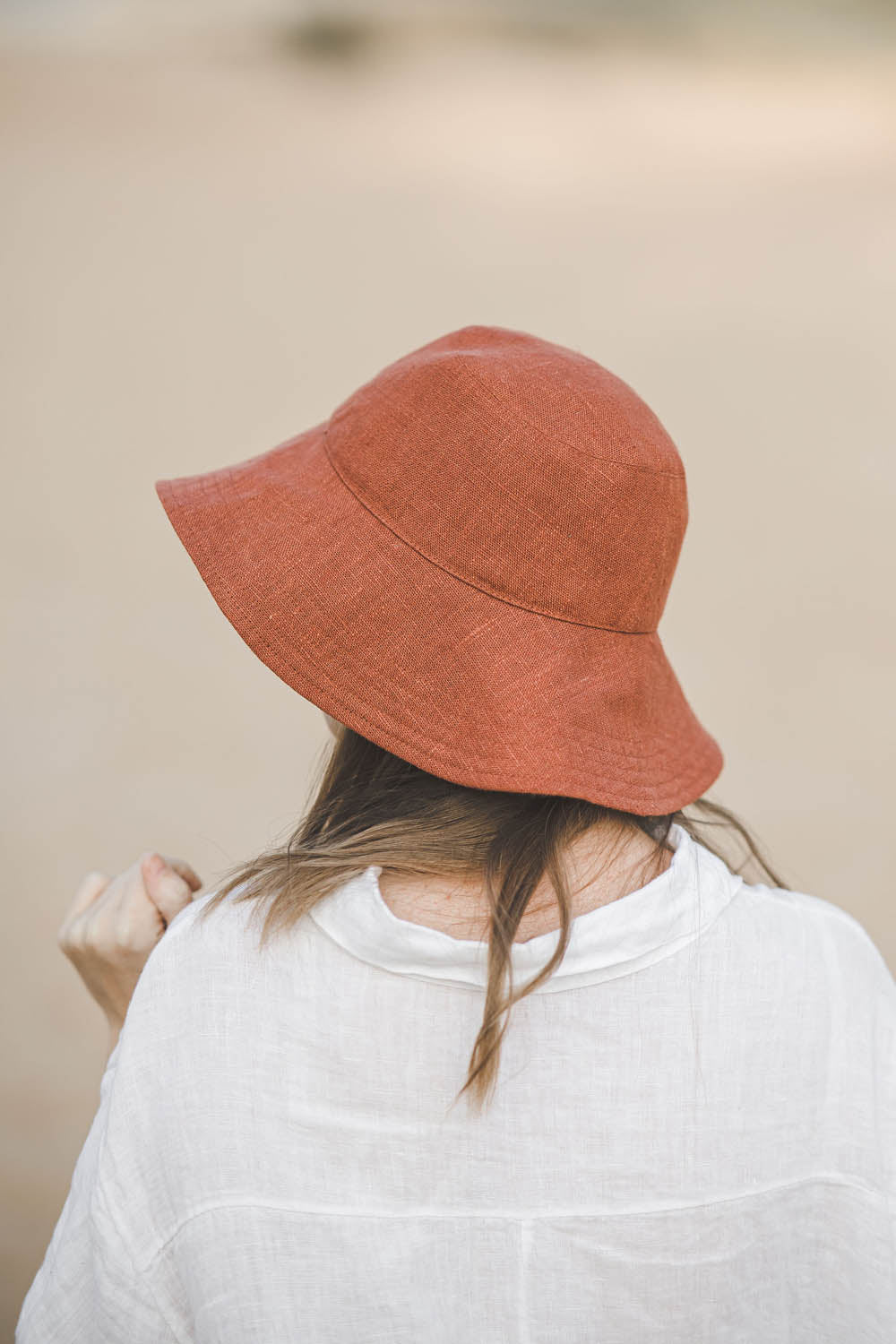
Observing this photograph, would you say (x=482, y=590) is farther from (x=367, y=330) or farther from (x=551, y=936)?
(x=367, y=330)

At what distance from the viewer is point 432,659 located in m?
0.79

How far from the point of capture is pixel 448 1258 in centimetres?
73

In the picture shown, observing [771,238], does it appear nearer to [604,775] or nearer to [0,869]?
[0,869]

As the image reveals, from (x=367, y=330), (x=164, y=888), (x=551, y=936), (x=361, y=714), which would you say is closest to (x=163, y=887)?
(x=164, y=888)

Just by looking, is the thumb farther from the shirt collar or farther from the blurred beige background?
the blurred beige background

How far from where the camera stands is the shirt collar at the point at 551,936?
27.4 inches

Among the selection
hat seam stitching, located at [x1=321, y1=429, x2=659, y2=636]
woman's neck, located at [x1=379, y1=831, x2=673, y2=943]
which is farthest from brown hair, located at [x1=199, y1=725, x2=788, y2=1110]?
hat seam stitching, located at [x1=321, y1=429, x2=659, y2=636]

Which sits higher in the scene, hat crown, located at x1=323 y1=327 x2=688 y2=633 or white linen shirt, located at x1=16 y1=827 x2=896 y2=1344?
hat crown, located at x1=323 y1=327 x2=688 y2=633

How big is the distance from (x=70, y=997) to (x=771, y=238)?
134 inches

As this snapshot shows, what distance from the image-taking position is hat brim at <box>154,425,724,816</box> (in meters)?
0.77

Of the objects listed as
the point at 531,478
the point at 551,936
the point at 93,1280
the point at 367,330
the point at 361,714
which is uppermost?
the point at 367,330

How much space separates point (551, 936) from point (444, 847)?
0.09 m

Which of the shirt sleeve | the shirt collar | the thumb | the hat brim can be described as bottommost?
the shirt sleeve

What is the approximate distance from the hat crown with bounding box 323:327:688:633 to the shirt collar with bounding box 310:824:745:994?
210 mm
